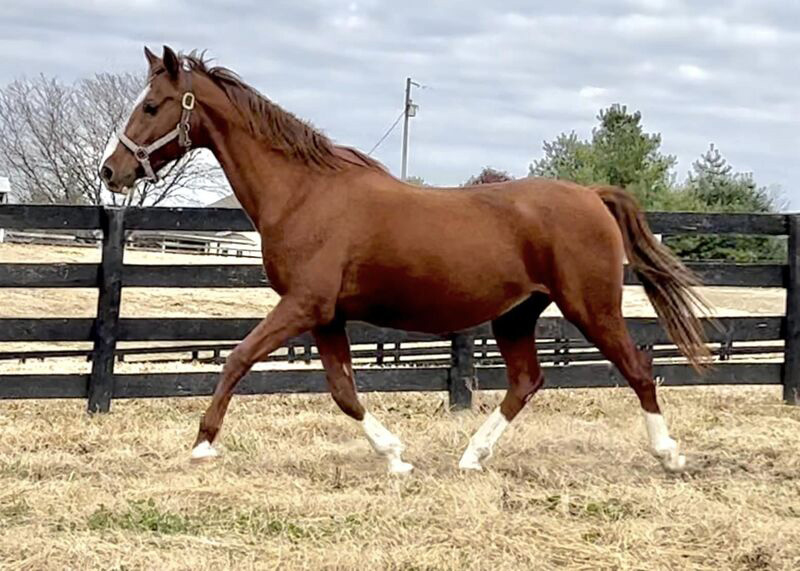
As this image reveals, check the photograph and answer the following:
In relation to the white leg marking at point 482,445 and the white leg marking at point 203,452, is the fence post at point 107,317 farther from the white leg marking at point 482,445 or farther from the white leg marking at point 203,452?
the white leg marking at point 482,445

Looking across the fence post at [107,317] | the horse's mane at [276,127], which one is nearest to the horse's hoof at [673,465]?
the horse's mane at [276,127]

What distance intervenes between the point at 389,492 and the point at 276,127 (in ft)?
6.61

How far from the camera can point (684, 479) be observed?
529 cm

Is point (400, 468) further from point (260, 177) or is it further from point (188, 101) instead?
point (188, 101)

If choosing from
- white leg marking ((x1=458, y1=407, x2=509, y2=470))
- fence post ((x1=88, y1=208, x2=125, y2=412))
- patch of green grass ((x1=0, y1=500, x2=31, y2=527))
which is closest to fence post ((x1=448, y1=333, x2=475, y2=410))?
white leg marking ((x1=458, y1=407, x2=509, y2=470))

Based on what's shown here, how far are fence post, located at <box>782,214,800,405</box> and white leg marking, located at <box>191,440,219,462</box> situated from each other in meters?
4.88

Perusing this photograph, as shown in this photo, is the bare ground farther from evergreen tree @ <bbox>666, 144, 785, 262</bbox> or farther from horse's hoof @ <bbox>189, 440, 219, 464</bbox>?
evergreen tree @ <bbox>666, 144, 785, 262</bbox>

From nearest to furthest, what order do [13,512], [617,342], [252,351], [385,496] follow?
[13,512]
[385,496]
[252,351]
[617,342]

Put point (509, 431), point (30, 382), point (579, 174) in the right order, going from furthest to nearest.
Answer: point (579, 174), point (30, 382), point (509, 431)

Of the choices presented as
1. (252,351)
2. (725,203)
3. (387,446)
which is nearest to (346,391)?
A: (387,446)

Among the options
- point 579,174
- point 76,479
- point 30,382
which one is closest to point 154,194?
point 579,174

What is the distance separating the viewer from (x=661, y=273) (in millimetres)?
5973

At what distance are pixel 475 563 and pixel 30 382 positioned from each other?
13.8ft

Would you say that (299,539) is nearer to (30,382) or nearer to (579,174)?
(30,382)
